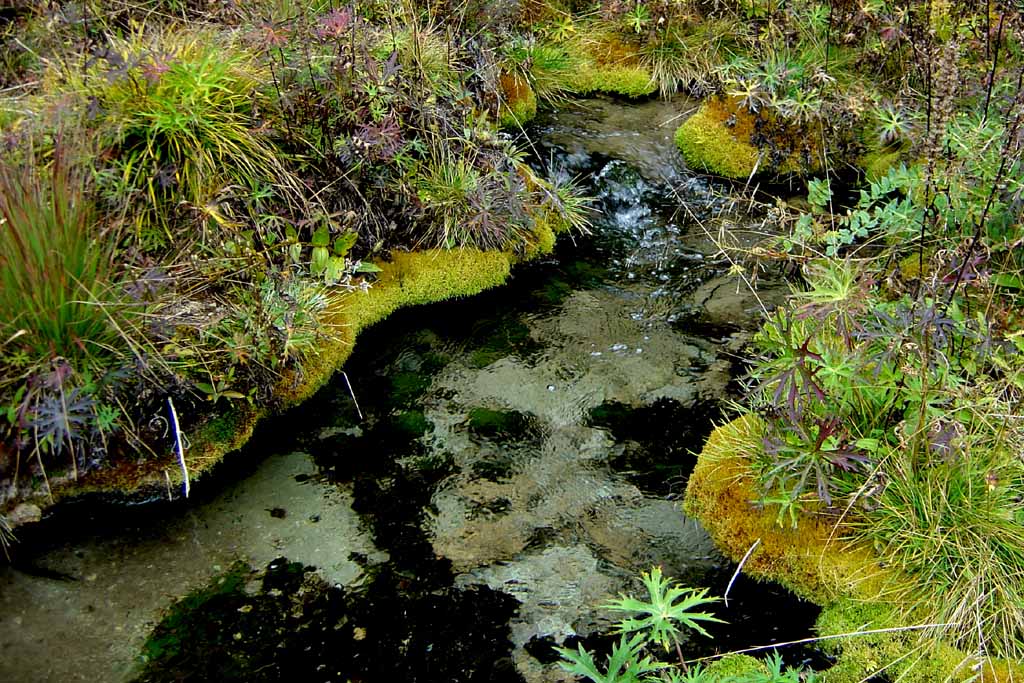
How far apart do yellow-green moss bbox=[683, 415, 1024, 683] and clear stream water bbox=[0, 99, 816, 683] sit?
10cm

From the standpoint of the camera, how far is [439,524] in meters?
3.69

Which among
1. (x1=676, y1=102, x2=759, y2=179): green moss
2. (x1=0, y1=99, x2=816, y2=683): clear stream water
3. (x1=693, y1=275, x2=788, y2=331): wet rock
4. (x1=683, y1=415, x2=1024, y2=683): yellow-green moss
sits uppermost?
(x1=676, y1=102, x2=759, y2=179): green moss

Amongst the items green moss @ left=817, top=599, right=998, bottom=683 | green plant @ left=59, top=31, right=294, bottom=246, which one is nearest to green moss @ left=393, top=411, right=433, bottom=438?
green plant @ left=59, top=31, right=294, bottom=246

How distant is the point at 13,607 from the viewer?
3.28 metres

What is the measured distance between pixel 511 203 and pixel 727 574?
2707mm

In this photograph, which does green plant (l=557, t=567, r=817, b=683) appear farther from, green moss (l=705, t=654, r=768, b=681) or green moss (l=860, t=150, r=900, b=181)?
green moss (l=860, t=150, r=900, b=181)

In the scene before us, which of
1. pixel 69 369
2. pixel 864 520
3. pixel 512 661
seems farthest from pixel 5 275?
pixel 864 520

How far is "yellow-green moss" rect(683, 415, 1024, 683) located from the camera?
2.94m

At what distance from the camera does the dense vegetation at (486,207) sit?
314 centimetres

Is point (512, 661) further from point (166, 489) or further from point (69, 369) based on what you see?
point (69, 369)

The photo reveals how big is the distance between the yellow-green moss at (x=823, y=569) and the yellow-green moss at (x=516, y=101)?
3272mm

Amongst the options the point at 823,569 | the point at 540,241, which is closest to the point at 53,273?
the point at 540,241

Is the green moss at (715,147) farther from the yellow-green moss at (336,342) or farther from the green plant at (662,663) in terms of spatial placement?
the green plant at (662,663)

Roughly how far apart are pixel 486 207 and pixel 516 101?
157 centimetres
